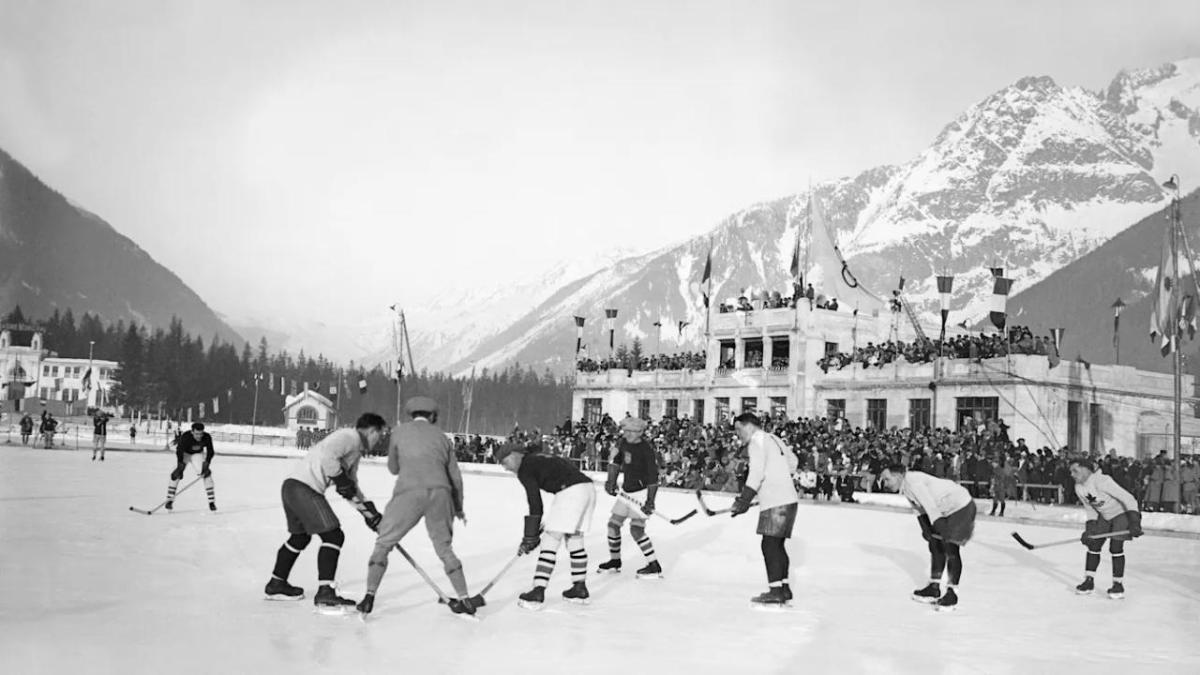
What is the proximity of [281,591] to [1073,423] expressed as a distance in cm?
3714

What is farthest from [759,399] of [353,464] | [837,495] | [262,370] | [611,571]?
[262,370]

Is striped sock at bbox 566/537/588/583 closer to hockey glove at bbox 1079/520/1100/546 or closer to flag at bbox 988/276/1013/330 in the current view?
hockey glove at bbox 1079/520/1100/546

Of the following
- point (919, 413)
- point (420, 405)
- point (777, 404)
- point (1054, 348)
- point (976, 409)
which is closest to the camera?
point (420, 405)

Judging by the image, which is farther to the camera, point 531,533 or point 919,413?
point 919,413

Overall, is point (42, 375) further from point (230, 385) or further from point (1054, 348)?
point (1054, 348)

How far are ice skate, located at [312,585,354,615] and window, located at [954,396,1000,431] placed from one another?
34.3m

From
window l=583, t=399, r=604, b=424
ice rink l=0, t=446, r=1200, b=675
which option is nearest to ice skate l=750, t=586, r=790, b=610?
ice rink l=0, t=446, r=1200, b=675

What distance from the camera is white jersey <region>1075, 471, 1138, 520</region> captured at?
12.6m

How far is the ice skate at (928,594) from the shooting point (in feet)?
37.8

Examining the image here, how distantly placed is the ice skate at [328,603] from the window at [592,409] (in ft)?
166

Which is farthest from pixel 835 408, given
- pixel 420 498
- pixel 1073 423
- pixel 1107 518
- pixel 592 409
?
pixel 420 498

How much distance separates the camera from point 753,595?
11.6m

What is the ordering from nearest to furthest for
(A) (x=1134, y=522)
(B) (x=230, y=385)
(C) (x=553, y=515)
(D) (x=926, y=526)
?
(C) (x=553, y=515)
(D) (x=926, y=526)
(A) (x=1134, y=522)
(B) (x=230, y=385)

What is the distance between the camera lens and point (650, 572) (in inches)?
499
